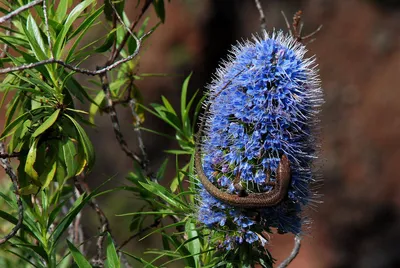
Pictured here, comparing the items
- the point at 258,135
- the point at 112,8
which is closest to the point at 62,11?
the point at 112,8

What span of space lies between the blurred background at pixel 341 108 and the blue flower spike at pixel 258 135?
7.57 meters

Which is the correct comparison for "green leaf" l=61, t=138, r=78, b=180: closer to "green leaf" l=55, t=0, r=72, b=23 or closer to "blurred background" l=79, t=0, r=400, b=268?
"green leaf" l=55, t=0, r=72, b=23

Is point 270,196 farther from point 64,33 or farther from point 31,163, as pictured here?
point 64,33

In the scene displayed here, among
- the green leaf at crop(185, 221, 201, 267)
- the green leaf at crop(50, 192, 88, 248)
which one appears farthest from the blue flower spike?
the green leaf at crop(50, 192, 88, 248)

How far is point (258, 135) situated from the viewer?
9.71 ft

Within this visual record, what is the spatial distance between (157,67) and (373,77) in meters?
3.43

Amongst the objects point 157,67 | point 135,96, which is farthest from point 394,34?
point 135,96

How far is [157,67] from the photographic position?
448 inches

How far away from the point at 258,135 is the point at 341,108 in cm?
880

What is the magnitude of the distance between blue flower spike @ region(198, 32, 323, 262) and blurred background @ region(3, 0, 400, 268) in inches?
298

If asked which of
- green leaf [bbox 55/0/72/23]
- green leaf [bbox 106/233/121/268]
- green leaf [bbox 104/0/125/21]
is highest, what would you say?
green leaf [bbox 104/0/125/21]

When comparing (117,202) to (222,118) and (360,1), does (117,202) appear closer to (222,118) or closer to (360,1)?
(360,1)

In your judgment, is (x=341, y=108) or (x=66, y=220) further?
(x=341, y=108)

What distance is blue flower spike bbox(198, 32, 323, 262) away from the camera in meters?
2.97
